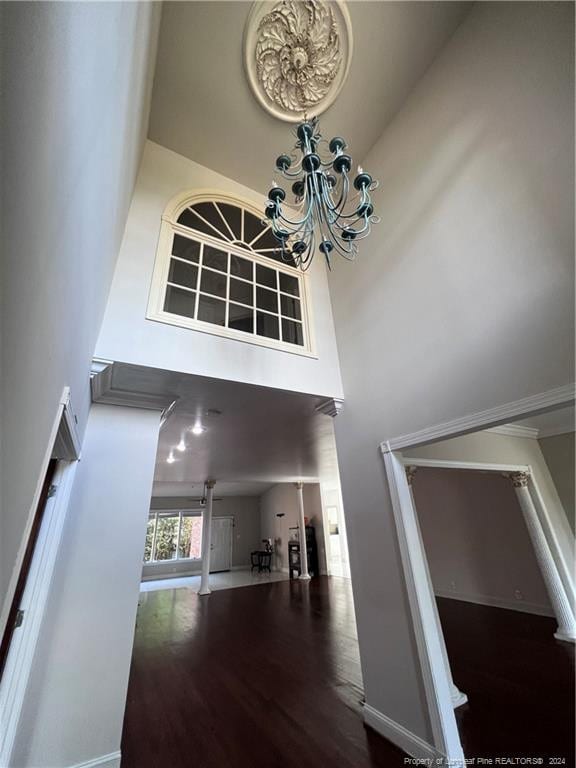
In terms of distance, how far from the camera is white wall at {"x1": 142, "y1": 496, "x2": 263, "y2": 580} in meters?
10.4

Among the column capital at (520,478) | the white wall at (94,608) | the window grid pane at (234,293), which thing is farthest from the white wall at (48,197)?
the column capital at (520,478)

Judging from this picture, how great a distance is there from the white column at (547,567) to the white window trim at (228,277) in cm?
376

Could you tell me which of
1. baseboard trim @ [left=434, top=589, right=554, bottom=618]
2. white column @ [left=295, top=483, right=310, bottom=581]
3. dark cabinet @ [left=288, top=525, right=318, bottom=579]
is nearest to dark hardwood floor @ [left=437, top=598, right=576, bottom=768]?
baseboard trim @ [left=434, top=589, right=554, bottom=618]

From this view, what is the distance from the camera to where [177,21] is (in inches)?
103

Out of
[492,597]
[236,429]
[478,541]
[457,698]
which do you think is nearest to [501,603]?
[492,597]

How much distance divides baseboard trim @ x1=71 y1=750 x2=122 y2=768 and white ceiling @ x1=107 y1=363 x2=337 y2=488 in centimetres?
237

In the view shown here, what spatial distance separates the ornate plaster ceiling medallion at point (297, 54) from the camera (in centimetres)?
280

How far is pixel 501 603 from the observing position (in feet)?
16.5

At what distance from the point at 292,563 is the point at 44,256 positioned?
10168mm

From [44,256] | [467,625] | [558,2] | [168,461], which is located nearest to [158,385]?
[44,256]

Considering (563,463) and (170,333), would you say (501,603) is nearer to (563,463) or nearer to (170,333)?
(563,463)

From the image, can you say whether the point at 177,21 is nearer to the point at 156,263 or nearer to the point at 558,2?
the point at 156,263

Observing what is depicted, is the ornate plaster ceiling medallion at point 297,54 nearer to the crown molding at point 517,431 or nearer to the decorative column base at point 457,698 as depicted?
the crown molding at point 517,431

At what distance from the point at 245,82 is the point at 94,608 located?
187 inches
